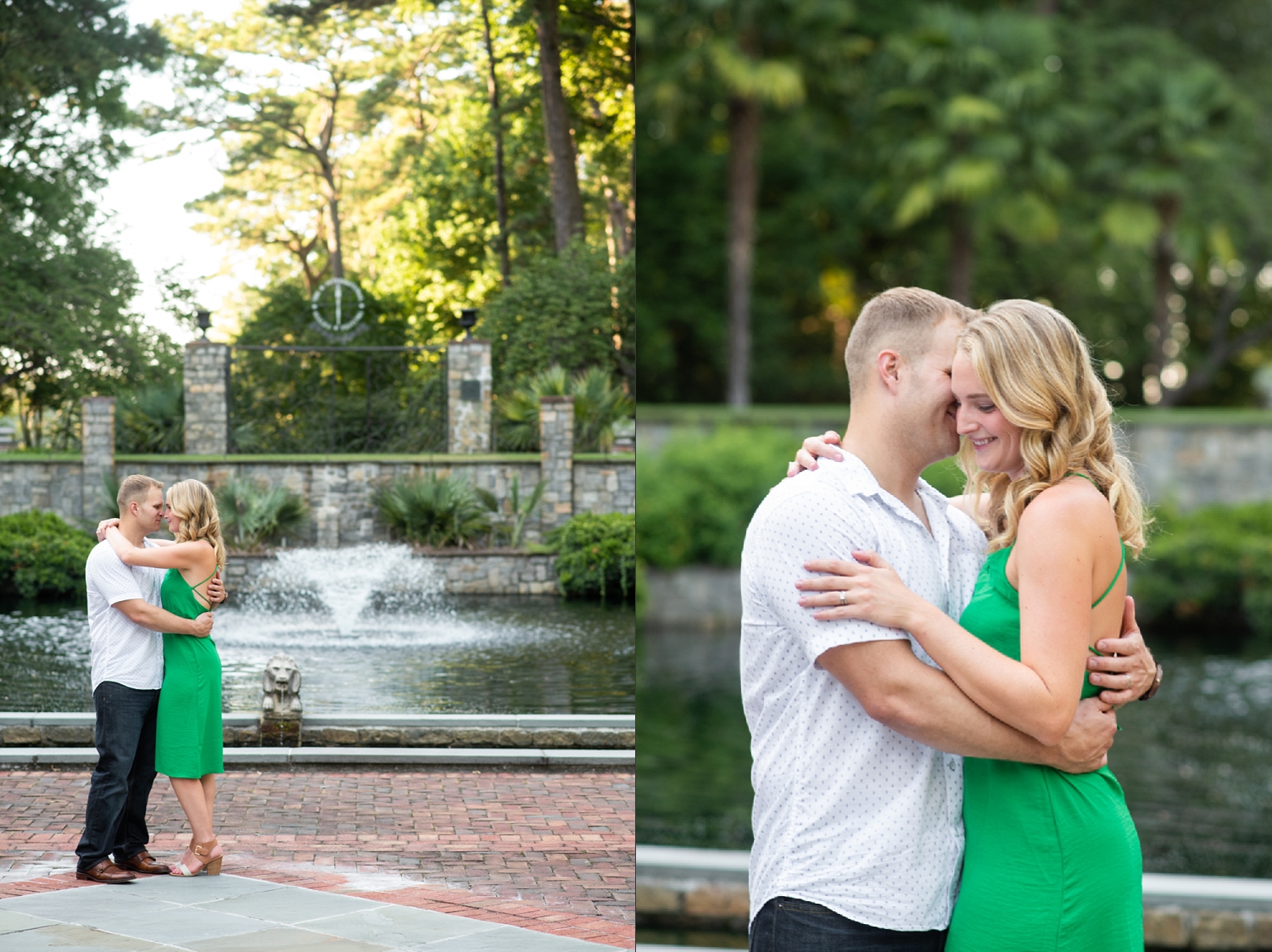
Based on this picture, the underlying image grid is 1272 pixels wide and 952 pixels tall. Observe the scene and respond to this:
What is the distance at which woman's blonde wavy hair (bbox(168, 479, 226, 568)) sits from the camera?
141 inches

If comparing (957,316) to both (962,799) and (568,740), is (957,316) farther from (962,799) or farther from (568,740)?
(568,740)

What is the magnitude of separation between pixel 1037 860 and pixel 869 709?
38 centimetres

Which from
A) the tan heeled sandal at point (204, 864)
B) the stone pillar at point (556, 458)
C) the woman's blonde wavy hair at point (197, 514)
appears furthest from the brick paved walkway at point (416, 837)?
the stone pillar at point (556, 458)

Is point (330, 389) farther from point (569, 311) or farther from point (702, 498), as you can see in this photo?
point (702, 498)

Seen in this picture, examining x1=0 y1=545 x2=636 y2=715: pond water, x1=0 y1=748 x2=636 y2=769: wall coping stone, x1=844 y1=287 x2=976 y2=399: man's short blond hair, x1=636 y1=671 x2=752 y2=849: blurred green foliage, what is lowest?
x1=636 y1=671 x2=752 y2=849: blurred green foliage

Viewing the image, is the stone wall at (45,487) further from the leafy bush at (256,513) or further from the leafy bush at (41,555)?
the leafy bush at (256,513)

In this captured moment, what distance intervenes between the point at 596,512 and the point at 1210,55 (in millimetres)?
27747

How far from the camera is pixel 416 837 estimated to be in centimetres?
388

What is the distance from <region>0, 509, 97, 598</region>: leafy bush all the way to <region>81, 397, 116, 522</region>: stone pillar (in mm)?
80

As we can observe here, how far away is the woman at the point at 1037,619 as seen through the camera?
2.05 meters

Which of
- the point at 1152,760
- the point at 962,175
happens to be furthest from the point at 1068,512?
the point at 962,175

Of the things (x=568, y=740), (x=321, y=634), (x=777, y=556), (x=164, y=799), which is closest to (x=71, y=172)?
(x=321, y=634)

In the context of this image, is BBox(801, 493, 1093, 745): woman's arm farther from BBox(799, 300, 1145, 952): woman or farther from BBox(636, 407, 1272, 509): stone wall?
BBox(636, 407, 1272, 509): stone wall

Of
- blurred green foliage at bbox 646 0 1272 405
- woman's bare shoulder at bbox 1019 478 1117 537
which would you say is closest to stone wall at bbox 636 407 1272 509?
blurred green foliage at bbox 646 0 1272 405
